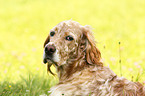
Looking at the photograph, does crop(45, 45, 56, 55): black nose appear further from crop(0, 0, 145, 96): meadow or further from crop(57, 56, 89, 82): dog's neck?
crop(0, 0, 145, 96): meadow

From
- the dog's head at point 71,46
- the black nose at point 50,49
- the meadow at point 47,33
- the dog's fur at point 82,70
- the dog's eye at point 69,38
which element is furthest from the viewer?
the meadow at point 47,33

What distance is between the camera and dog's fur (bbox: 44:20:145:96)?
3662 millimetres

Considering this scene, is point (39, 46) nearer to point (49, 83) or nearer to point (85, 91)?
point (49, 83)

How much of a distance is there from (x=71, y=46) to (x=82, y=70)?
0.46 metres

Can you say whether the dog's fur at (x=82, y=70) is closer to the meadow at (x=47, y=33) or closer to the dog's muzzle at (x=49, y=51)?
the dog's muzzle at (x=49, y=51)

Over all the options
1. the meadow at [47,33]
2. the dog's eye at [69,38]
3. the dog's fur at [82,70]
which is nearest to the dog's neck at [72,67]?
the dog's fur at [82,70]

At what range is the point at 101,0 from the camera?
670 inches

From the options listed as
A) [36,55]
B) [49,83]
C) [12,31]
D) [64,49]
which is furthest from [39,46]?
[64,49]

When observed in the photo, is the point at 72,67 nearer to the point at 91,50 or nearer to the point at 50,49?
the point at 91,50

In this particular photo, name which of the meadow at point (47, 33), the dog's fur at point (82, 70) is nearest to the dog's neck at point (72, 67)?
the dog's fur at point (82, 70)

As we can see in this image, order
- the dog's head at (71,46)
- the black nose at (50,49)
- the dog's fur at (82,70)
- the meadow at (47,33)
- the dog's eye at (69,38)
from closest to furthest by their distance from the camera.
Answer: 1. the dog's fur at (82,70)
2. the black nose at (50,49)
3. the dog's head at (71,46)
4. the dog's eye at (69,38)
5. the meadow at (47,33)

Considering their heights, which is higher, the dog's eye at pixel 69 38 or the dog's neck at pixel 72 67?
the dog's eye at pixel 69 38

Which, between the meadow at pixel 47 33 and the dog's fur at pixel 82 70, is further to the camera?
the meadow at pixel 47 33

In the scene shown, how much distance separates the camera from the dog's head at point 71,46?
396cm
